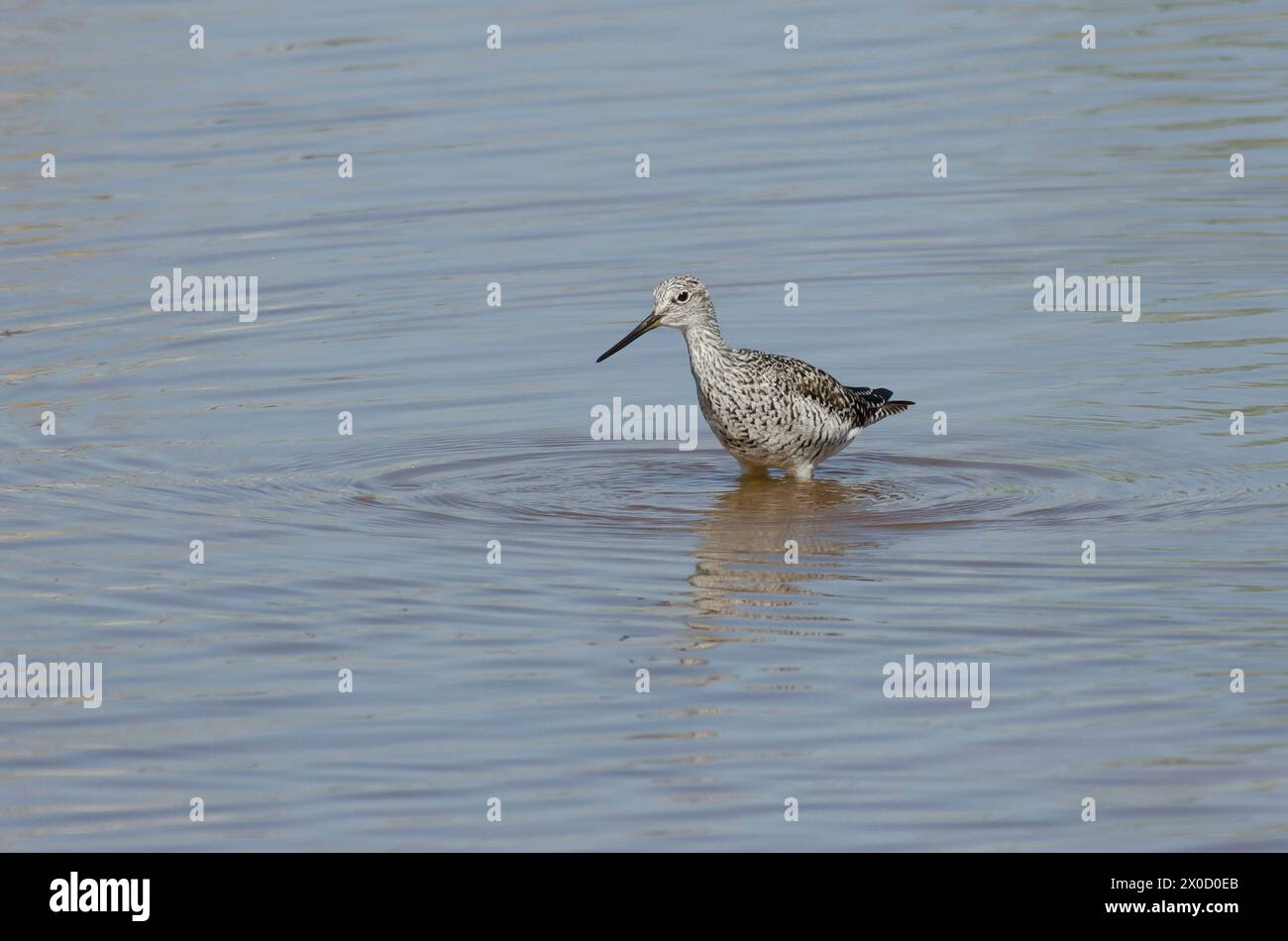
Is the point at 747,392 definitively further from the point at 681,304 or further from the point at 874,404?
the point at 874,404

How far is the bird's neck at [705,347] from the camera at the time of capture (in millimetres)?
12281

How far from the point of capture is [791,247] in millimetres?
16625

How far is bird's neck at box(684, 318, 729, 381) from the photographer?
40.3 feet

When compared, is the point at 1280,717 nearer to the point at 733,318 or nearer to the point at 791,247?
the point at 733,318

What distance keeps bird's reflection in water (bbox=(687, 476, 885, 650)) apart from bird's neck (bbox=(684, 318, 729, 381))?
2.29 ft

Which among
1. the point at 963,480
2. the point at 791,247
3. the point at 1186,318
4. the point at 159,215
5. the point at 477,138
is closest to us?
the point at 963,480

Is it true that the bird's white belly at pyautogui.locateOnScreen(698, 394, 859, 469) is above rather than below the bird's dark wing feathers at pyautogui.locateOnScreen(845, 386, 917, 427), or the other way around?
below

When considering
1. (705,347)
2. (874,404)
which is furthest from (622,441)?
(874,404)

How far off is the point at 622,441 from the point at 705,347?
42.9 inches

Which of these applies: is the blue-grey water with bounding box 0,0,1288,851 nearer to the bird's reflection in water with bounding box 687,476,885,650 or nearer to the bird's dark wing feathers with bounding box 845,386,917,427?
the bird's reflection in water with bounding box 687,476,885,650

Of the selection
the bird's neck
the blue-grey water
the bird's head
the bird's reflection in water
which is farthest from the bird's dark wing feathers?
the bird's head

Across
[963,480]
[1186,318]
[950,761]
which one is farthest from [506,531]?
[1186,318]
